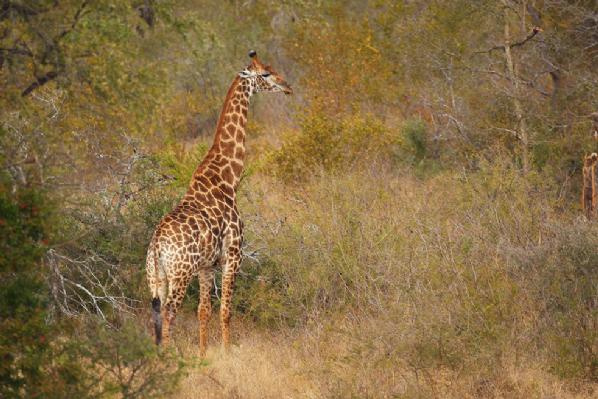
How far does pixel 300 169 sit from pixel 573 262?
22.7 ft

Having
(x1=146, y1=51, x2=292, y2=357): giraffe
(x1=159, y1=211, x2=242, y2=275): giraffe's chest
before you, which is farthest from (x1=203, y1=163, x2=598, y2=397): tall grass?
(x1=159, y1=211, x2=242, y2=275): giraffe's chest

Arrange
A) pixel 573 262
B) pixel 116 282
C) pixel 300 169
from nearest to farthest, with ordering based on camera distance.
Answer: pixel 573 262, pixel 116 282, pixel 300 169

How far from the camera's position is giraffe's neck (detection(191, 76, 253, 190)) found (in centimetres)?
945

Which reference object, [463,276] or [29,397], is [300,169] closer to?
[463,276]

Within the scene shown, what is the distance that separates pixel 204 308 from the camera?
8.97 meters

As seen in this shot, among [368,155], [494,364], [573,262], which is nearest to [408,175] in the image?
[368,155]

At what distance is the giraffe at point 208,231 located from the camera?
27.4ft

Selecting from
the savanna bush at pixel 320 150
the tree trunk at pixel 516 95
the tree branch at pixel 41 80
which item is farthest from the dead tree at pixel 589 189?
the tree branch at pixel 41 80

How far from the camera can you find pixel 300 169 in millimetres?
14992

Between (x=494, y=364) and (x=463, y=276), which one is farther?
(x=463, y=276)

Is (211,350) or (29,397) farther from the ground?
(29,397)

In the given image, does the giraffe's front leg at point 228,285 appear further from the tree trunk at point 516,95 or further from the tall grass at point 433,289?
the tree trunk at point 516,95

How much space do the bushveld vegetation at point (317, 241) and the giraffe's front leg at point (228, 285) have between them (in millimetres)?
214

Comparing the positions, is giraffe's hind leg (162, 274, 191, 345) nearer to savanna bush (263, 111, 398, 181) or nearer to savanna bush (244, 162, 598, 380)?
savanna bush (244, 162, 598, 380)
